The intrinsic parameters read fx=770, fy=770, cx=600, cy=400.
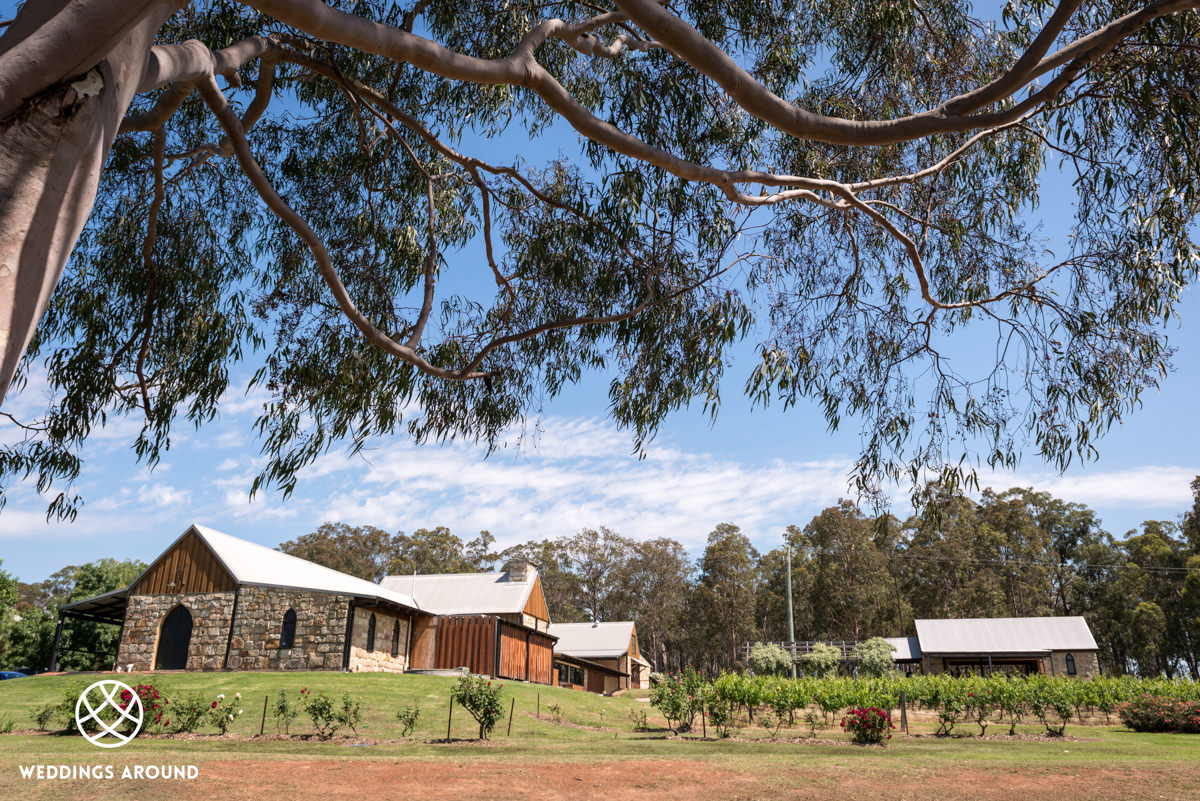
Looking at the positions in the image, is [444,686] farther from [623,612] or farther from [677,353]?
[623,612]

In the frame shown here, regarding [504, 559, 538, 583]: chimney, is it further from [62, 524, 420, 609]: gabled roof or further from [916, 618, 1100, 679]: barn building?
[916, 618, 1100, 679]: barn building

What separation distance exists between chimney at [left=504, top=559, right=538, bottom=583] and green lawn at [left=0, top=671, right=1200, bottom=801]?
48.1 feet

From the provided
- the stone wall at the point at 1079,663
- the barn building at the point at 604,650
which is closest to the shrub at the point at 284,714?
the barn building at the point at 604,650

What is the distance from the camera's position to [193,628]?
841 inches

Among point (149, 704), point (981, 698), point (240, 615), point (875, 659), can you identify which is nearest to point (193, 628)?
point (240, 615)

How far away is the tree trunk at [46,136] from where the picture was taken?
2031 millimetres

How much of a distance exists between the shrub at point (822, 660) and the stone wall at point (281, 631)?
20.2 meters

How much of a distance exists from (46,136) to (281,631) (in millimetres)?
21007

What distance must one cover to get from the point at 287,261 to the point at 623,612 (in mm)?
46433

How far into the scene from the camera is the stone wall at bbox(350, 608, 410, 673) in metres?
20.7

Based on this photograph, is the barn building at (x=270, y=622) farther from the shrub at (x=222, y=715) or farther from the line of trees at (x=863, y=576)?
the line of trees at (x=863, y=576)

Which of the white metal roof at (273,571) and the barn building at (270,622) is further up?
the white metal roof at (273,571)

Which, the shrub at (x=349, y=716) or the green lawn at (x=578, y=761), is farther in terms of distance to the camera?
the shrub at (x=349, y=716)

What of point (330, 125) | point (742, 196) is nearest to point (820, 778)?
point (742, 196)
